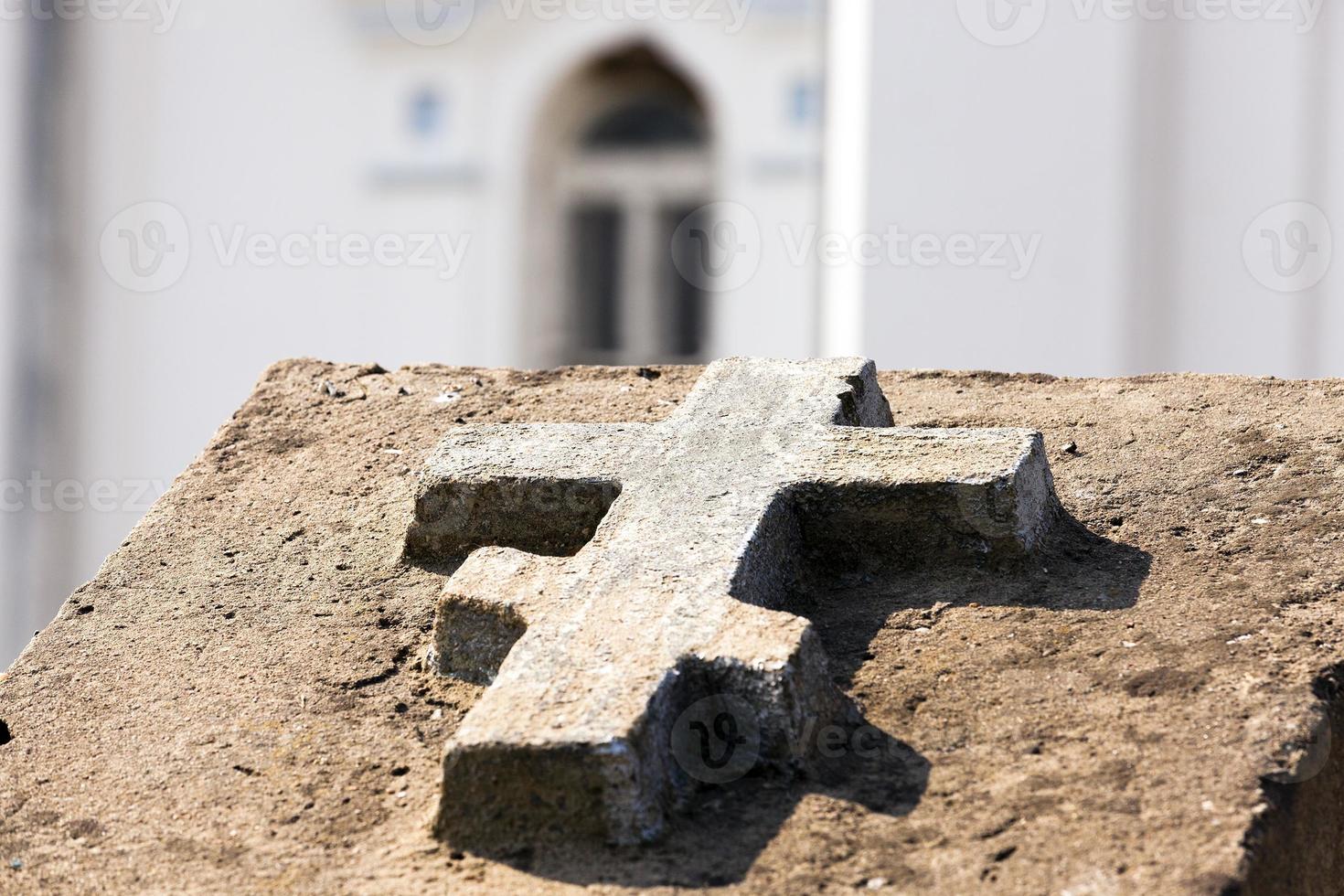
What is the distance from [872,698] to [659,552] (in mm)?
389

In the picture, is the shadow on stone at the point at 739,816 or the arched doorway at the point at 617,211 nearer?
the shadow on stone at the point at 739,816

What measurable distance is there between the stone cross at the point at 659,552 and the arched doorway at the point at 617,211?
16.2 ft

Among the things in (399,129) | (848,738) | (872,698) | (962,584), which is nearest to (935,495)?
(962,584)

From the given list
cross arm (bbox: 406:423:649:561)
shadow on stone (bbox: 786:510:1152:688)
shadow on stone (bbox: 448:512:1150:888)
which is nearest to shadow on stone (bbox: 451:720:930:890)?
shadow on stone (bbox: 448:512:1150:888)

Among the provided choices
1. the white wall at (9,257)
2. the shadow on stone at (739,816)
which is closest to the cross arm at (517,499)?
the shadow on stone at (739,816)

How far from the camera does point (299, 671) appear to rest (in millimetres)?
2492

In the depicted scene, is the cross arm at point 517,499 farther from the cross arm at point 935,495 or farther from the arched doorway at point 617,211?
the arched doorway at point 617,211

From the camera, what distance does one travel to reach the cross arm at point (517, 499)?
268 centimetres

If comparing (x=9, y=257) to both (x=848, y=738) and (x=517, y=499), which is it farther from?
(x=848, y=738)

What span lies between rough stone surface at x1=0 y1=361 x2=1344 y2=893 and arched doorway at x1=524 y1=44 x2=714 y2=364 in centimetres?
480

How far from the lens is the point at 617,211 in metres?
8.15

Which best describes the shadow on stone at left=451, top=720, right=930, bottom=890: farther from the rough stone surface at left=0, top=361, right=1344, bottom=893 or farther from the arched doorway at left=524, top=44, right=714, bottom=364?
the arched doorway at left=524, top=44, right=714, bottom=364

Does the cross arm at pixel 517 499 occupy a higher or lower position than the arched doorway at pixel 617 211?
lower

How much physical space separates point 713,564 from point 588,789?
50 cm
